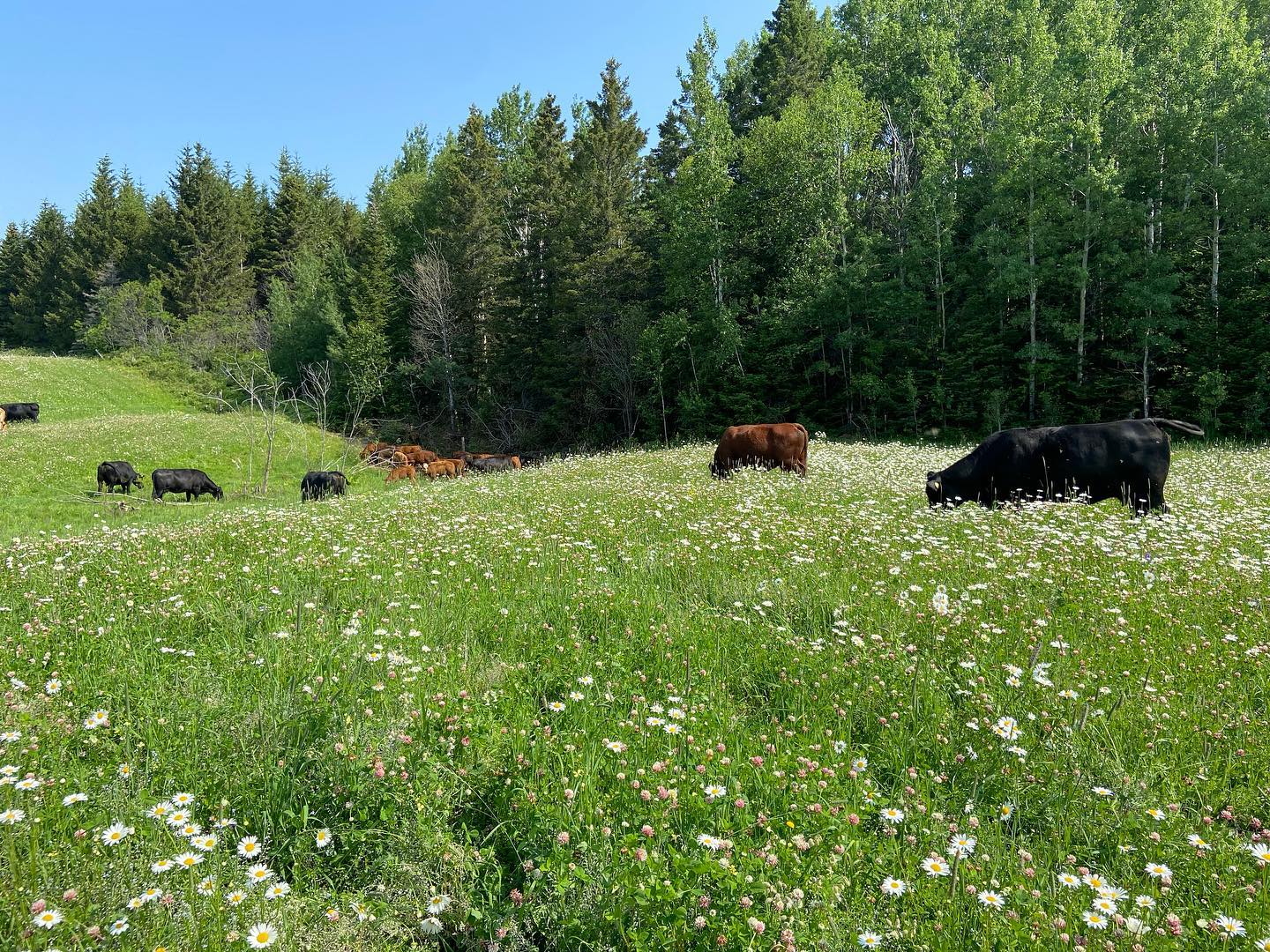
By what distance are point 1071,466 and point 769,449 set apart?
6.64 metres

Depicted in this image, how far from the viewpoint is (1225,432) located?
26.1m

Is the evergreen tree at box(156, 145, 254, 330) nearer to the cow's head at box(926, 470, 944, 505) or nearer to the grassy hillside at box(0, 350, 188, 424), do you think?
the grassy hillside at box(0, 350, 188, 424)

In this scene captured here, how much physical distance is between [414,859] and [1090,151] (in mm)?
36974

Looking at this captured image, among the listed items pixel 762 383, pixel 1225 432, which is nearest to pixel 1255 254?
pixel 1225 432

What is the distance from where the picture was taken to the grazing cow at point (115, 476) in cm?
2306

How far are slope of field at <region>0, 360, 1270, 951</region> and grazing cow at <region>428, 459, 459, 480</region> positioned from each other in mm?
19931

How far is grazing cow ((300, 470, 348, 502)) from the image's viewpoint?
20.7m

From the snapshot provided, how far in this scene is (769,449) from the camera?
1580cm

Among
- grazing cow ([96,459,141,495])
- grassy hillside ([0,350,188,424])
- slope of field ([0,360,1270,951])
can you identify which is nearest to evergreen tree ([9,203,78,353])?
grassy hillside ([0,350,188,424])

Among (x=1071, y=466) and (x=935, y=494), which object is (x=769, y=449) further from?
(x=1071, y=466)

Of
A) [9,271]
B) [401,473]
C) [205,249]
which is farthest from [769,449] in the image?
[9,271]

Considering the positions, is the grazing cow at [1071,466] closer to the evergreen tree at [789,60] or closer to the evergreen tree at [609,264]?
the evergreen tree at [609,264]

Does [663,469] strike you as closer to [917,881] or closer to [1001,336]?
[917,881]

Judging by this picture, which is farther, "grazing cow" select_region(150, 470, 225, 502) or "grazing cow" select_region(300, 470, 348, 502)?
"grazing cow" select_region(150, 470, 225, 502)
